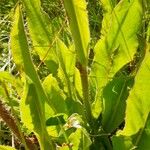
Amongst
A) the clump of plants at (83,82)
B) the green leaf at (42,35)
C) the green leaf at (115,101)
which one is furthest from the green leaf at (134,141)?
the green leaf at (42,35)

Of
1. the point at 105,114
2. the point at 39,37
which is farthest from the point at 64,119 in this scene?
the point at 39,37

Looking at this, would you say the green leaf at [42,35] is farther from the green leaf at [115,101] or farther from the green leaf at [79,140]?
the green leaf at [79,140]

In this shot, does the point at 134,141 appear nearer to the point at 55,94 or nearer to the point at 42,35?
the point at 55,94

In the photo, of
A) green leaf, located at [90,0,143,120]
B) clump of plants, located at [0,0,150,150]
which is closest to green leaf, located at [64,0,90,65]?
clump of plants, located at [0,0,150,150]

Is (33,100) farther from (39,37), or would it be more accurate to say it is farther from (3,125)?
(3,125)

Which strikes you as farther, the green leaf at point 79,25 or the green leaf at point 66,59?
the green leaf at point 66,59

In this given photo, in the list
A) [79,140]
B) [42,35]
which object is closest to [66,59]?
[42,35]
